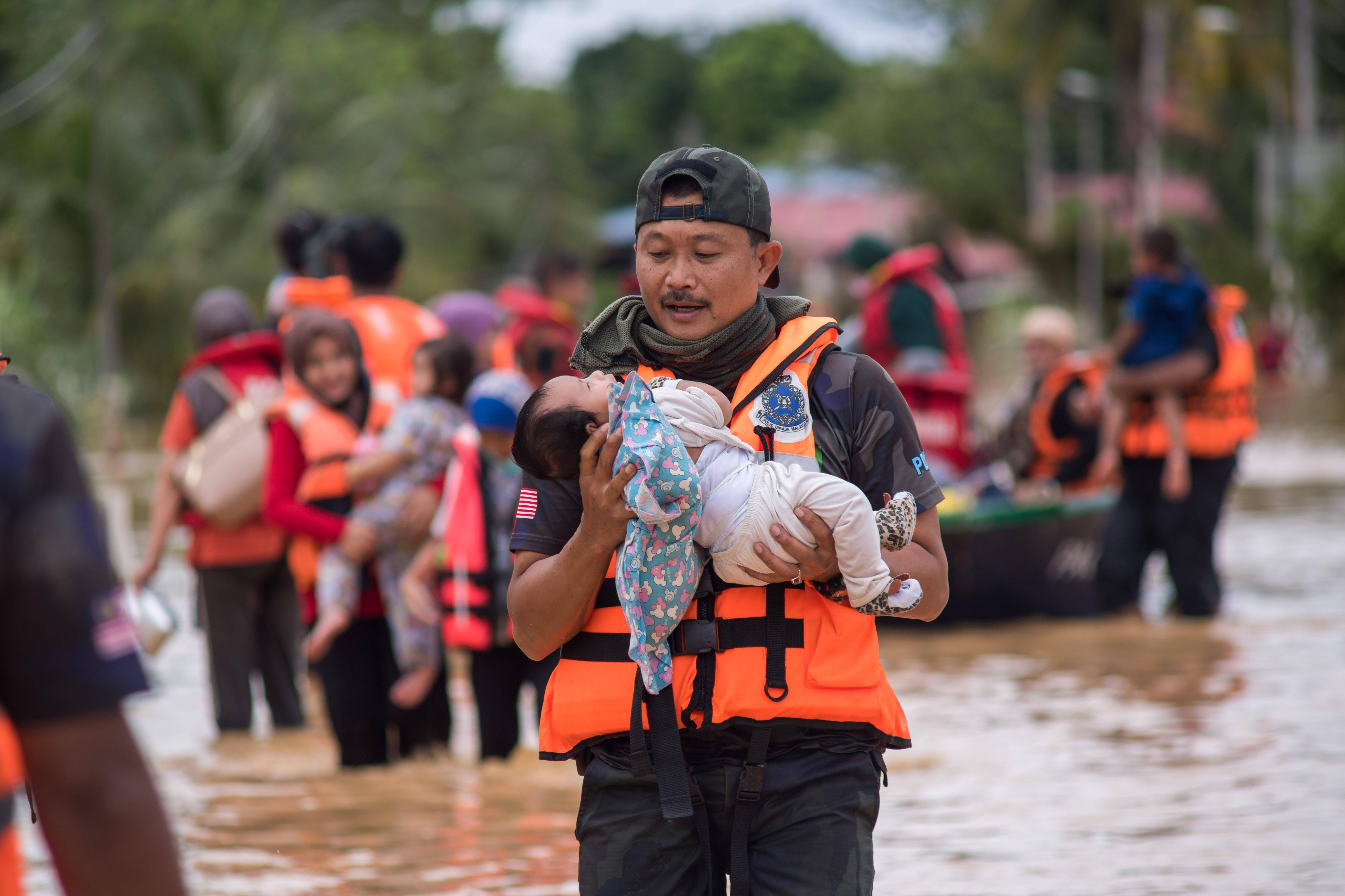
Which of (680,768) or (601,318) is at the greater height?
(601,318)

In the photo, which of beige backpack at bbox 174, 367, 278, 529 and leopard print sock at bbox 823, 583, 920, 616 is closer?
leopard print sock at bbox 823, 583, 920, 616

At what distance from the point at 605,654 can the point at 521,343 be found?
11.1 ft

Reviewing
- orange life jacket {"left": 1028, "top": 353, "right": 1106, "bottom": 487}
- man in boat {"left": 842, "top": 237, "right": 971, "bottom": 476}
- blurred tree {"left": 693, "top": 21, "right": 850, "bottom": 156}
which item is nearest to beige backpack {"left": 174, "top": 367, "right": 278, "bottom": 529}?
man in boat {"left": 842, "top": 237, "right": 971, "bottom": 476}

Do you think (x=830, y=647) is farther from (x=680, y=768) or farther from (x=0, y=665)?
(x=0, y=665)

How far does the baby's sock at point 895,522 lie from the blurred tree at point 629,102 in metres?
90.5

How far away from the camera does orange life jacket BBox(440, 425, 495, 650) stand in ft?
20.2

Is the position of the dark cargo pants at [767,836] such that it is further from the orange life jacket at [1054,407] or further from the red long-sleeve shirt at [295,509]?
the orange life jacket at [1054,407]

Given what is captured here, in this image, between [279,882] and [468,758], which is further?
[468,758]

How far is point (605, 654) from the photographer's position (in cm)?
292

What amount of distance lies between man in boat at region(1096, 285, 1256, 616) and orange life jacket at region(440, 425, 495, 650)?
15.9 ft

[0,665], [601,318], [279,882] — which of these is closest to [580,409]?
[601,318]

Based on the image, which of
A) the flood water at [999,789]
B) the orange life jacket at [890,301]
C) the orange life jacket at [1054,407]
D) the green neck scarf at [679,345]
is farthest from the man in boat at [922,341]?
the green neck scarf at [679,345]

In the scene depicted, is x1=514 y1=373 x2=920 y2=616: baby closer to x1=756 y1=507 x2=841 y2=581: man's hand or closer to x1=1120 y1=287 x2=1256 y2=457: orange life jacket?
x1=756 y1=507 x2=841 y2=581: man's hand

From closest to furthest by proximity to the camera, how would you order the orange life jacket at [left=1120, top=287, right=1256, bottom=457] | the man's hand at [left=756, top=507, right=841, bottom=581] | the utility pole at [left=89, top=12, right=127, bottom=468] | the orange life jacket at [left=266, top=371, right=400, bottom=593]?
1. the man's hand at [left=756, top=507, right=841, bottom=581]
2. the orange life jacket at [left=266, top=371, right=400, bottom=593]
3. the orange life jacket at [left=1120, top=287, right=1256, bottom=457]
4. the utility pole at [left=89, top=12, right=127, bottom=468]
